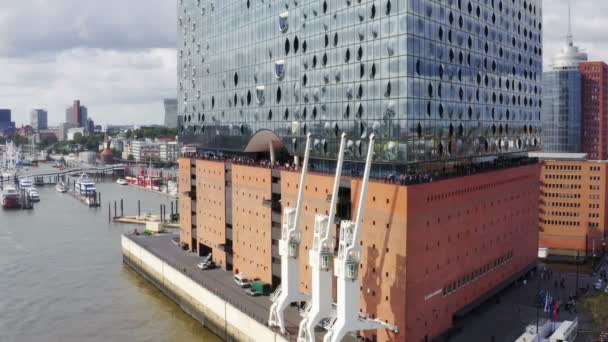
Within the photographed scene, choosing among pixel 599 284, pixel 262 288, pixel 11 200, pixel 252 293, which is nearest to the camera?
pixel 262 288

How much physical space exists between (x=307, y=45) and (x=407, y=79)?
475 inches

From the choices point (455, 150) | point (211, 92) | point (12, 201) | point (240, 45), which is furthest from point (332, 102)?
point (12, 201)

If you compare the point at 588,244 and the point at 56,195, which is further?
the point at 56,195

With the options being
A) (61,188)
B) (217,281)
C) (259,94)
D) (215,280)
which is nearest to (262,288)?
(217,281)

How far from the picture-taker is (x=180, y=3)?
7862 centimetres

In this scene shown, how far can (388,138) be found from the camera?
43.8 meters

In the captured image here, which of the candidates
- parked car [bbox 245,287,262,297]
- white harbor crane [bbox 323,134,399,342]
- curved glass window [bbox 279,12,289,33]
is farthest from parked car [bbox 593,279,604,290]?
curved glass window [bbox 279,12,289,33]

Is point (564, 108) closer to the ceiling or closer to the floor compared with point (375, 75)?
closer to the ceiling

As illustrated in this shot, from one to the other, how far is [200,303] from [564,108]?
8596cm

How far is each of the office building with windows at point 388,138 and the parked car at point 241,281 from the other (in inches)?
30.8

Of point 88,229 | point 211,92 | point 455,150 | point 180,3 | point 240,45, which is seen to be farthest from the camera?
point 88,229

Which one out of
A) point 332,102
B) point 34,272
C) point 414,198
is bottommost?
point 34,272

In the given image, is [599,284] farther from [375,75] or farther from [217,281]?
[217,281]

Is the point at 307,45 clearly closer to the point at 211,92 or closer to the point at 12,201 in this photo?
the point at 211,92
